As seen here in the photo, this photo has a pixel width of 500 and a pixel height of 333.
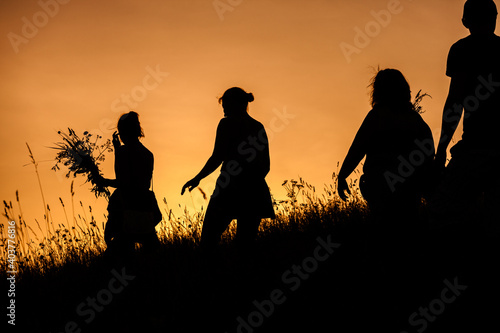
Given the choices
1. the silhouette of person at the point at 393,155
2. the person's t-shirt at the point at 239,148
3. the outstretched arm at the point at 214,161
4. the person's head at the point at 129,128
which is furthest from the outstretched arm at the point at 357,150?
the person's head at the point at 129,128

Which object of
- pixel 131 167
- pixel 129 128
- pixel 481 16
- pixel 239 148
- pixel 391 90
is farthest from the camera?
pixel 129 128

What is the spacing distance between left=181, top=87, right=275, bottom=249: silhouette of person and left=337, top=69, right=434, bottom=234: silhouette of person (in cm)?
122

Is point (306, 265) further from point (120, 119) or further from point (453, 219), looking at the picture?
point (120, 119)

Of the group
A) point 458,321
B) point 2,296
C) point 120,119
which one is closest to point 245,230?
point 120,119

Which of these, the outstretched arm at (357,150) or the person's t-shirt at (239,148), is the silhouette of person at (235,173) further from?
the outstretched arm at (357,150)

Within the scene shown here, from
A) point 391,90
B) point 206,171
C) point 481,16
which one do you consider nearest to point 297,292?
point 206,171

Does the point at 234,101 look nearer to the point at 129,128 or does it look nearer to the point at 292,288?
the point at 129,128

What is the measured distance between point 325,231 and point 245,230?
122 cm

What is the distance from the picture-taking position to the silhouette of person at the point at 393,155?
10.9ft

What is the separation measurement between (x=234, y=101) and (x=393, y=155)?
5.79ft

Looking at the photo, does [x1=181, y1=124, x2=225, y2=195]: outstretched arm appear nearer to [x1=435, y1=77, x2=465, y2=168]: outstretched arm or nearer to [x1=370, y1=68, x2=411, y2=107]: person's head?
[x1=370, y1=68, x2=411, y2=107]: person's head

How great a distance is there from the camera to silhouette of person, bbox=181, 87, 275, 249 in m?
4.46

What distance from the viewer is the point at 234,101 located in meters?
4.57

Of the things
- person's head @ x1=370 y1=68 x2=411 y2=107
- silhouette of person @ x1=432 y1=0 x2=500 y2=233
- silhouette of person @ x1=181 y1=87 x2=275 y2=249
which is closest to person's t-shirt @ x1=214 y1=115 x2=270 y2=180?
silhouette of person @ x1=181 y1=87 x2=275 y2=249
